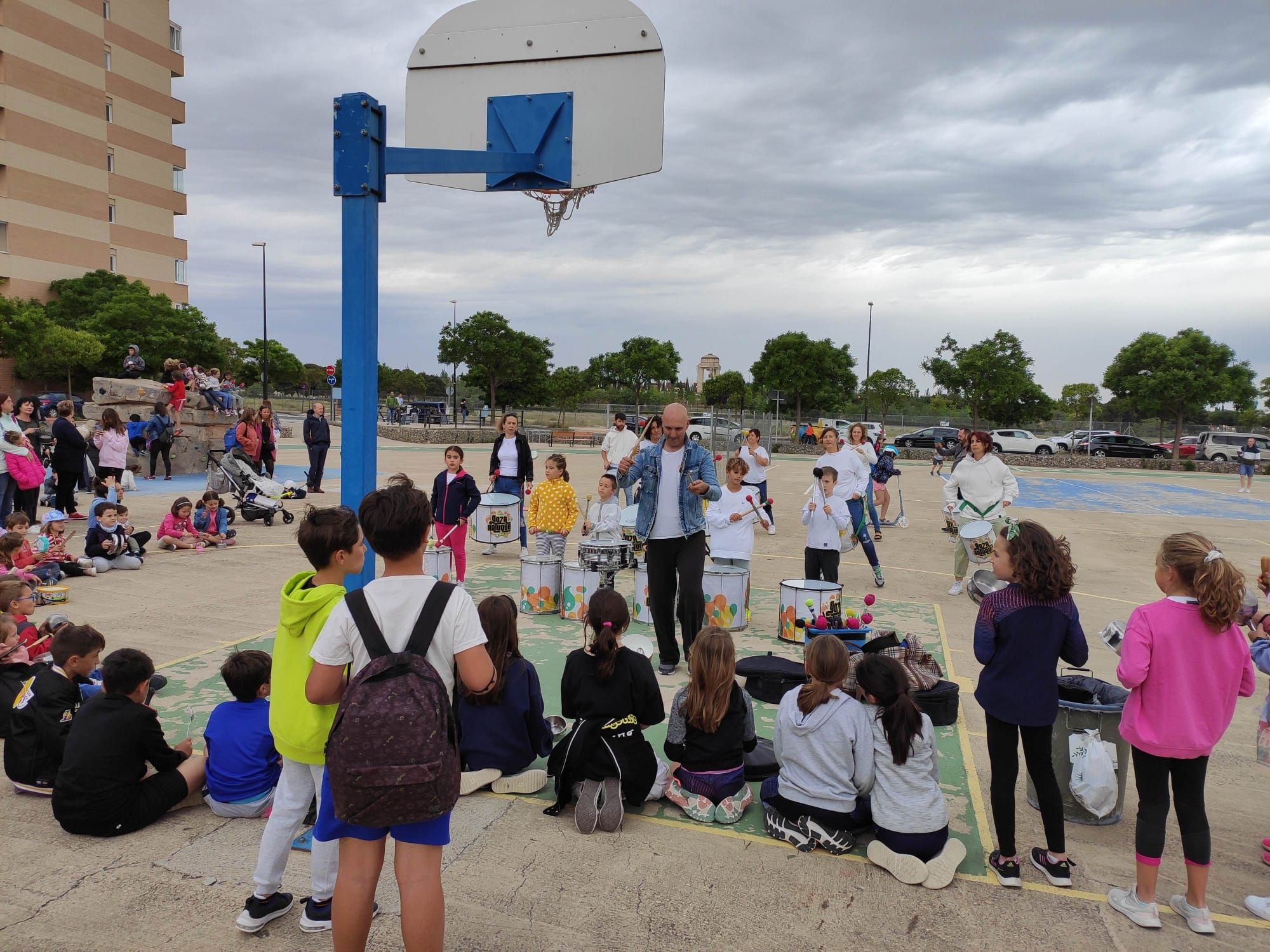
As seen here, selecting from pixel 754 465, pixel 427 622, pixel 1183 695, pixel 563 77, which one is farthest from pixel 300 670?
pixel 754 465

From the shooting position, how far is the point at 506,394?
5191 centimetres

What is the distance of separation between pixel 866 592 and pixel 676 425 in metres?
4.85

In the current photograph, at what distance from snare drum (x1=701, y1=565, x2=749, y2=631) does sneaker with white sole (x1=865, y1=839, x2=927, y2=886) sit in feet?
12.6

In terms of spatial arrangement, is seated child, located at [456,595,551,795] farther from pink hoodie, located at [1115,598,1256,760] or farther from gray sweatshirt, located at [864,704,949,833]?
pink hoodie, located at [1115,598,1256,760]

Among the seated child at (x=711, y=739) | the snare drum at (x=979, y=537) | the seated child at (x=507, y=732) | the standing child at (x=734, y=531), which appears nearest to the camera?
the seated child at (x=711, y=739)

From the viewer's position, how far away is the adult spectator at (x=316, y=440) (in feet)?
56.1

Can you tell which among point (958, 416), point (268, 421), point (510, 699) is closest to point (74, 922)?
point (510, 699)

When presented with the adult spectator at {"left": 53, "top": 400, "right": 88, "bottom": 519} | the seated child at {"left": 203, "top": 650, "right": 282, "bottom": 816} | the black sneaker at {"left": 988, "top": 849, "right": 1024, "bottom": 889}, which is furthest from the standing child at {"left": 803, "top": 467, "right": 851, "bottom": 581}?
the adult spectator at {"left": 53, "top": 400, "right": 88, "bottom": 519}

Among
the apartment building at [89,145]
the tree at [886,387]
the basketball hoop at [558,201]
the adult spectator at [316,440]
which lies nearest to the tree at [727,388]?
the tree at [886,387]

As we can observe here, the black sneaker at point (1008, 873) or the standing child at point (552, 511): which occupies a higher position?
the standing child at point (552, 511)

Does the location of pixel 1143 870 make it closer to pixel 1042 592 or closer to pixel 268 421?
pixel 1042 592

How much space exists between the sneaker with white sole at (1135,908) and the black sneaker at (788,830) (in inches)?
49.7

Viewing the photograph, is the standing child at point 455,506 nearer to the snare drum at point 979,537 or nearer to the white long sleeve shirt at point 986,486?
the white long sleeve shirt at point 986,486

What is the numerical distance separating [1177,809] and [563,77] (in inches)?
195
